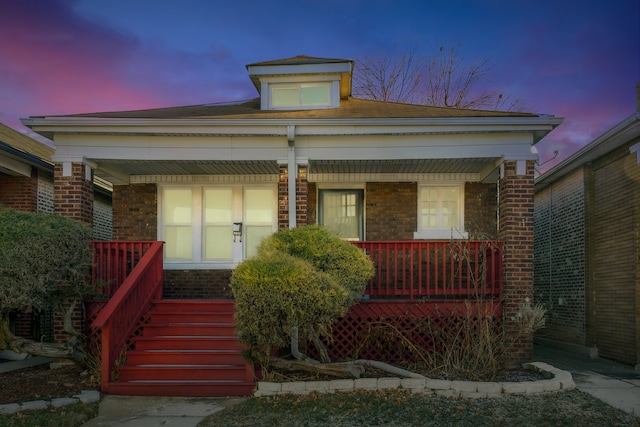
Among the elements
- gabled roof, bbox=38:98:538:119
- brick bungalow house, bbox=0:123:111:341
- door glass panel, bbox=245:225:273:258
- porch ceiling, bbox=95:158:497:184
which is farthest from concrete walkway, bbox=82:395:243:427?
gabled roof, bbox=38:98:538:119

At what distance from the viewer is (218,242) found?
10852mm

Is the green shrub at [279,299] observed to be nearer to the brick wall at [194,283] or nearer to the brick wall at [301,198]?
the brick wall at [301,198]

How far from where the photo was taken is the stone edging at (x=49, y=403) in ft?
19.5

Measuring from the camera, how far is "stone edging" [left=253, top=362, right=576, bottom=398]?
6.45 meters

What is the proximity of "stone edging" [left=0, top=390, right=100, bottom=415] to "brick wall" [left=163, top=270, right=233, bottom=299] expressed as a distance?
4.08 m

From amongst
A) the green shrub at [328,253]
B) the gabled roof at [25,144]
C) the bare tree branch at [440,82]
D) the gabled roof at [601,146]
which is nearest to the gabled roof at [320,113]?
the gabled roof at [601,146]

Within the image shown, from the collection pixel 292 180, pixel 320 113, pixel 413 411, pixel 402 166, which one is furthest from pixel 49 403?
pixel 402 166

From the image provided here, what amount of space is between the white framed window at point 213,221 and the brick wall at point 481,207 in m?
3.85

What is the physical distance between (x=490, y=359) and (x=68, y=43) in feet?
37.2

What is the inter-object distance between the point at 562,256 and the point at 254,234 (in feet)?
22.3

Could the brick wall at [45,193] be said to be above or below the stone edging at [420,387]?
above

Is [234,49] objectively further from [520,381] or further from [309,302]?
[520,381]

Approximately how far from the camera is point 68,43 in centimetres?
1252

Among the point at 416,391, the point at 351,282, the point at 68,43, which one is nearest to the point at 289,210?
the point at 351,282
